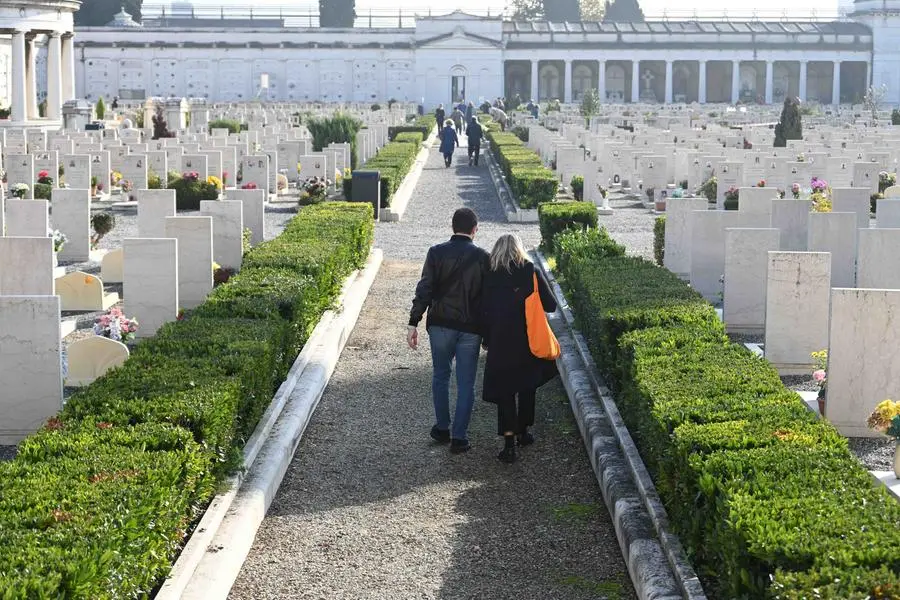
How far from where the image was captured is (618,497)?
21.0ft

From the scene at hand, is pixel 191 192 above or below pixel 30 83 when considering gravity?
below

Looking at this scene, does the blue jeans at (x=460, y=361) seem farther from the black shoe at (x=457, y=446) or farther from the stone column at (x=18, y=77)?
the stone column at (x=18, y=77)

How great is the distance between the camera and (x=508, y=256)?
749 centimetres

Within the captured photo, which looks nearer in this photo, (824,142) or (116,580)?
A: (116,580)

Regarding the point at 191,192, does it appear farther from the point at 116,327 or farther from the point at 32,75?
the point at 32,75

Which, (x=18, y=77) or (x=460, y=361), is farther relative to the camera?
(x=18, y=77)

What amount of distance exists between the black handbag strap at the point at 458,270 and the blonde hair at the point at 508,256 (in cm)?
15

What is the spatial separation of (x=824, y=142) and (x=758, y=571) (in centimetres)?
2604

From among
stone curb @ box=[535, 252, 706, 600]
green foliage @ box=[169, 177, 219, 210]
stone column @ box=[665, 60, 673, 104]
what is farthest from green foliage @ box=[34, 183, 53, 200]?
stone column @ box=[665, 60, 673, 104]

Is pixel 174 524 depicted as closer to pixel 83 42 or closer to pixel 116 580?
pixel 116 580

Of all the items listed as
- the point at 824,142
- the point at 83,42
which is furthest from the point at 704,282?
the point at 83,42

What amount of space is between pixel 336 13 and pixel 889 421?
308 ft

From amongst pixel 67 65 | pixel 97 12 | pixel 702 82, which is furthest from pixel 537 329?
pixel 97 12

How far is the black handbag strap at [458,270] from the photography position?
25.1 ft
